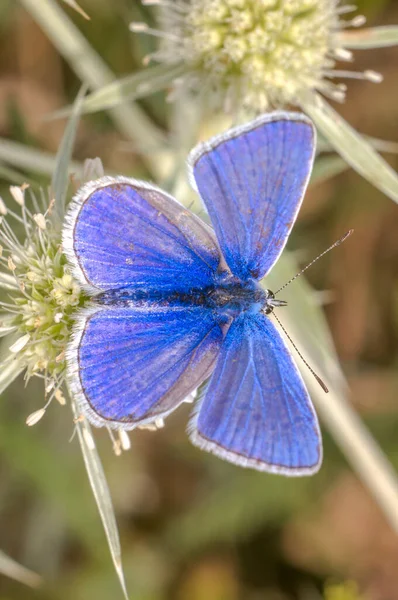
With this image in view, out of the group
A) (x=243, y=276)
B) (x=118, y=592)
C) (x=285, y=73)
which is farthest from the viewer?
(x=118, y=592)

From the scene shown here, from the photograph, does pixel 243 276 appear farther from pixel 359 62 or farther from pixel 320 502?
pixel 359 62

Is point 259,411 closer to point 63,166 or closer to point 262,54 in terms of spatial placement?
point 63,166

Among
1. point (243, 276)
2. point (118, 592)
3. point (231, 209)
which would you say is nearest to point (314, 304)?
point (243, 276)

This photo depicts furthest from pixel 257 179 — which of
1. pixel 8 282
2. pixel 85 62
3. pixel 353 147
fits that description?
pixel 85 62

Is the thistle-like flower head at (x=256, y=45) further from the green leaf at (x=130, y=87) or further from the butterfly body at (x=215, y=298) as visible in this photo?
the butterfly body at (x=215, y=298)

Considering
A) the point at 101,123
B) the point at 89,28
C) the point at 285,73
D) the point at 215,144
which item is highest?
the point at 89,28

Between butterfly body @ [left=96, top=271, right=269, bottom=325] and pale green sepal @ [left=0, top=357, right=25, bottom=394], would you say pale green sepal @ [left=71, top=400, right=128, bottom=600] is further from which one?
butterfly body @ [left=96, top=271, right=269, bottom=325]
